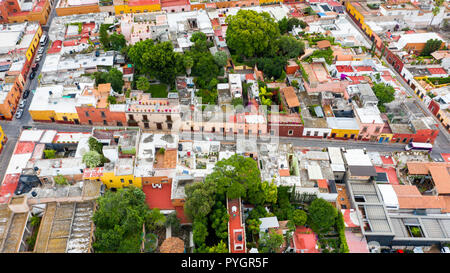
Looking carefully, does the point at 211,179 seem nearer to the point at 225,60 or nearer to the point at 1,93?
the point at 225,60

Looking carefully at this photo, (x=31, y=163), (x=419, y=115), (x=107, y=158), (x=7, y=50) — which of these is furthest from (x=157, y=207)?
(x=7, y=50)

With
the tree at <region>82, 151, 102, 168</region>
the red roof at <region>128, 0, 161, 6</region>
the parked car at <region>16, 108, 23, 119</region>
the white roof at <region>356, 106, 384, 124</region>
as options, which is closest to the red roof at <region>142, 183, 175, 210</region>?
the tree at <region>82, 151, 102, 168</region>

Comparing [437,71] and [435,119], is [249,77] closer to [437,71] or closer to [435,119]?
[435,119]

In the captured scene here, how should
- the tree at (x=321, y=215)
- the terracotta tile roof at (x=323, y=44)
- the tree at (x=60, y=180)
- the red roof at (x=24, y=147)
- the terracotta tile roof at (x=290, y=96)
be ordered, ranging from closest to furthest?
the tree at (x=321, y=215) → the tree at (x=60, y=180) → the red roof at (x=24, y=147) → the terracotta tile roof at (x=290, y=96) → the terracotta tile roof at (x=323, y=44)

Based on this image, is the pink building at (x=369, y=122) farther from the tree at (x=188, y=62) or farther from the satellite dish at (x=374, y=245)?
→ the tree at (x=188, y=62)

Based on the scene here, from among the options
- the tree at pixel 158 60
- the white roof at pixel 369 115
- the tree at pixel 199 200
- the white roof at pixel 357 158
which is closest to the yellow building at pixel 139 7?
the tree at pixel 158 60
